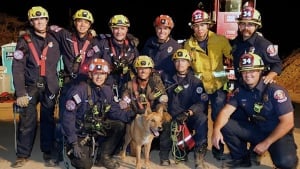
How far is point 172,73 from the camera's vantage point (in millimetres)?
7051

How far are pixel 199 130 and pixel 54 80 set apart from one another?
1979 millimetres

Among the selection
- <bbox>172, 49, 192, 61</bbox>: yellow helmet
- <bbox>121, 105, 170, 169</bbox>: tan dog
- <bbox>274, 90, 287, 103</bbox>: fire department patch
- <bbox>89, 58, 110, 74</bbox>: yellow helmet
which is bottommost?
<bbox>121, 105, 170, 169</bbox>: tan dog

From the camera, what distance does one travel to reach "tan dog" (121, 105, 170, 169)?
20.4 feet

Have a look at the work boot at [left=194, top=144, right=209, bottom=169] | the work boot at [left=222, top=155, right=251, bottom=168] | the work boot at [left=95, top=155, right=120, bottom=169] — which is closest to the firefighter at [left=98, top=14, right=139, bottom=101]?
the work boot at [left=95, top=155, right=120, bottom=169]

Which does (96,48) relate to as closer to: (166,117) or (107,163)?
(166,117)

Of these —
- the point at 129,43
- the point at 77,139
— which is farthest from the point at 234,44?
the point at 77,139

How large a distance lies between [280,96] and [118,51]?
236cm

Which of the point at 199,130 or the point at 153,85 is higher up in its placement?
the point at 153,85

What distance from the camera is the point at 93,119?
20.6 ft

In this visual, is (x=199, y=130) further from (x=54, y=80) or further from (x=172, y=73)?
(x=54, y=80)

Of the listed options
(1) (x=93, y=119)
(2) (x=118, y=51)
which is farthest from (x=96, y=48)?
(1) (x=93, y=119)

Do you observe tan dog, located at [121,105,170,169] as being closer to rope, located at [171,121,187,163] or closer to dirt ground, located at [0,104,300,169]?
rope, located at [171,121,187,163]

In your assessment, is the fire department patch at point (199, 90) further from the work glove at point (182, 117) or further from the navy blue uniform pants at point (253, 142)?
the navy blue uniform pants at point (253, 142)

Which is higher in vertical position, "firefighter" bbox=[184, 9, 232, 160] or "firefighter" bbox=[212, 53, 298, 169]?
"firefighter" bbox=[184, 9, 232, 160]
